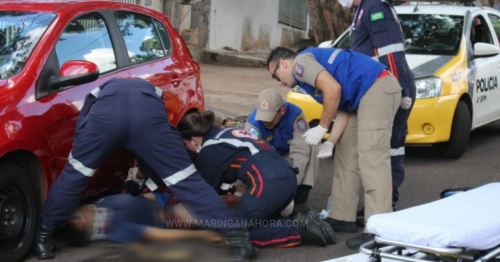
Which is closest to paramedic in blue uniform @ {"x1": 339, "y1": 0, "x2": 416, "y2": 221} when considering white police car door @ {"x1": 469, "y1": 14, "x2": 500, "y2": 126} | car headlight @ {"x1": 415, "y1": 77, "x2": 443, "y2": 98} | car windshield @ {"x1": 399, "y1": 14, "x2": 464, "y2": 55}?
car headlight @ {"x1": 415, "y1": 77, "x2": 443, "y2": 98}

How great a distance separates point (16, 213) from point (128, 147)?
78cm

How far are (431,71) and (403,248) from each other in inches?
188

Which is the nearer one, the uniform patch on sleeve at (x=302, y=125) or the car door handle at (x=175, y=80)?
the uniform patch on sleeve at (x=302, y=125)

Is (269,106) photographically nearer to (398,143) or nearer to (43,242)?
(398,143)

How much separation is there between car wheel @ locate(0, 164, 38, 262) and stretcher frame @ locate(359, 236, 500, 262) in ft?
7.40

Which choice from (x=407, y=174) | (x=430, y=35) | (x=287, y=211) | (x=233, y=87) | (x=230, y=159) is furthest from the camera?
(x=233, y=87)

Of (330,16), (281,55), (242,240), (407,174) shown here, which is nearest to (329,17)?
(330,16)

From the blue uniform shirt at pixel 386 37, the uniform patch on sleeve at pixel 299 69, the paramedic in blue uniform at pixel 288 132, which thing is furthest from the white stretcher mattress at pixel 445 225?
the blue uniform shirt at pixel 386 37

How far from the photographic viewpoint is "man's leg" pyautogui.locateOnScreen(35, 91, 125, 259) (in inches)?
186

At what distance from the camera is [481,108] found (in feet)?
28.2

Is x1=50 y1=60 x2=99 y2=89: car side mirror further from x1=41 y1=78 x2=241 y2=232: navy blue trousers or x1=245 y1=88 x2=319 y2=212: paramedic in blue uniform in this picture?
x1=245 y1=88 x2=319 y2=212: paramedic in blue uniform

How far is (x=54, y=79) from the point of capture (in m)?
4.98

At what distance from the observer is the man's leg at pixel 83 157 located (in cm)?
472

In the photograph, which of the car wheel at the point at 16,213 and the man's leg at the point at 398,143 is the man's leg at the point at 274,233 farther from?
the car wheel at the point at 16,213
